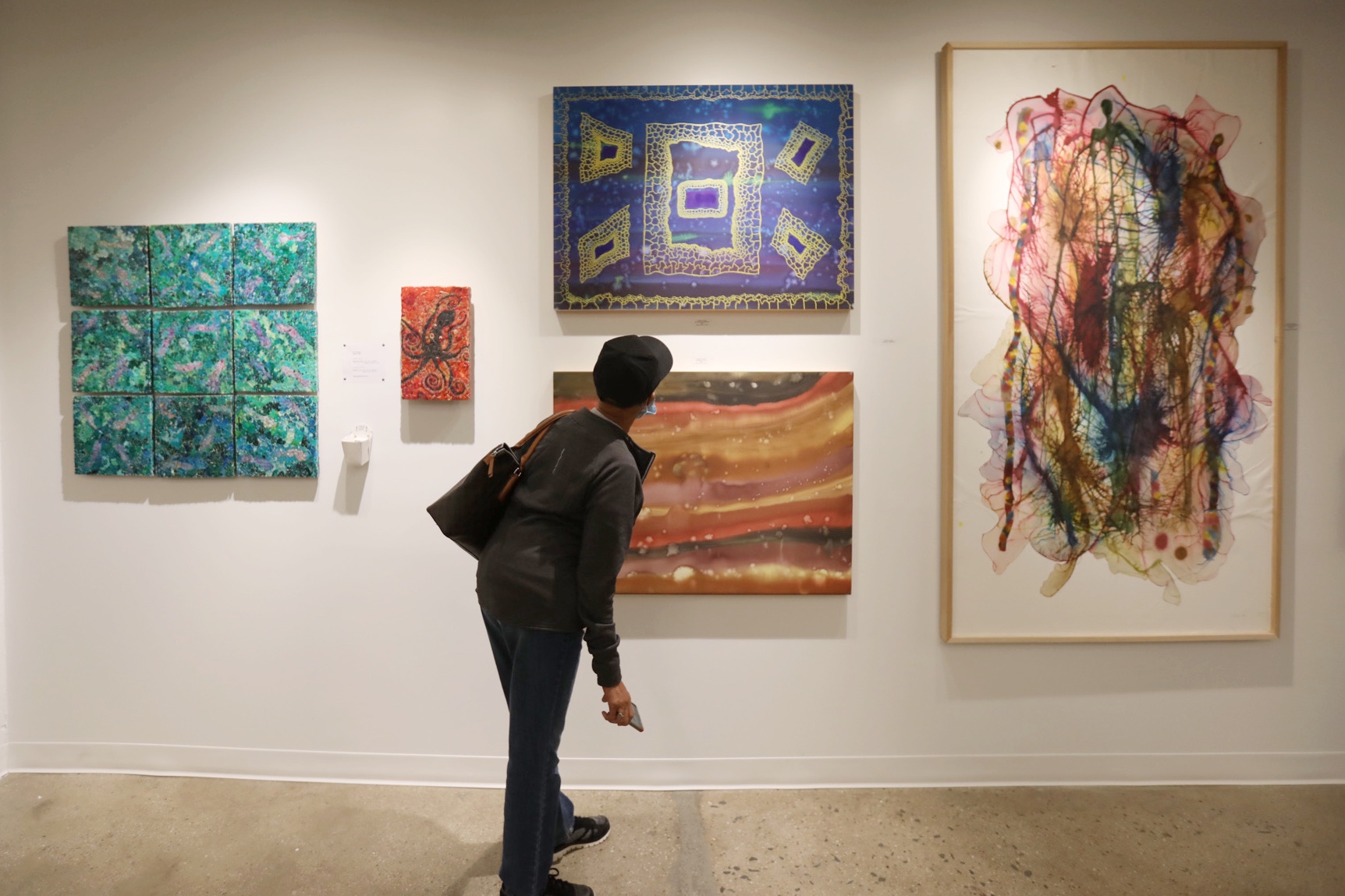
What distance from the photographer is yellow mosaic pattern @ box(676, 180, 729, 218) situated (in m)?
2.04

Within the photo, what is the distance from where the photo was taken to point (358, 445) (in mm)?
2045

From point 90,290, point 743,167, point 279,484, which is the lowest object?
point 279,484

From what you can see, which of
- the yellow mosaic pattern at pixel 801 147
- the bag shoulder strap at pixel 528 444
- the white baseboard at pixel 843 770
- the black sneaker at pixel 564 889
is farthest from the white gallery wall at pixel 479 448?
the bag shoulder strap at pixel 528 444

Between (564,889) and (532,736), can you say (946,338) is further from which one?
(564,889)

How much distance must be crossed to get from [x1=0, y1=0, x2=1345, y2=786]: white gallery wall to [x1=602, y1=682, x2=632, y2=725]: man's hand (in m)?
0.69

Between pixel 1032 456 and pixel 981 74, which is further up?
pixel 981 74

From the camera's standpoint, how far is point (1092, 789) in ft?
6.88

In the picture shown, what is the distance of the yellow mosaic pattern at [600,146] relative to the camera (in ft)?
6.69

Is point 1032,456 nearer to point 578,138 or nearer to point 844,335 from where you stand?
point 844,335

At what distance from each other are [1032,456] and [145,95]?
3205 mm

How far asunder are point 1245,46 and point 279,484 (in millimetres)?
3519

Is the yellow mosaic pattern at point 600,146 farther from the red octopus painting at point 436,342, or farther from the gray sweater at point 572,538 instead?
the gray sweater at point 572,538

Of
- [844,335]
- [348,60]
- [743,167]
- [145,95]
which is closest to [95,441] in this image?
[145,95]

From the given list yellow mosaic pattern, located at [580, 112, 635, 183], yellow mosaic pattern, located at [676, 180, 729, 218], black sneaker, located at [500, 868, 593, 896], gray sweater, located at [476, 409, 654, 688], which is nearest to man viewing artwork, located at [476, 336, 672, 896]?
gray sweater, located at [476, 409, 654, 688]
